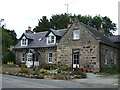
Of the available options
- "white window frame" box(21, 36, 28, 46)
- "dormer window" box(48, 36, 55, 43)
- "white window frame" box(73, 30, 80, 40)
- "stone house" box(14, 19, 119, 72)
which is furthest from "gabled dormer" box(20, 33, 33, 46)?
"white window frame" box(73, 30, 80, 40)

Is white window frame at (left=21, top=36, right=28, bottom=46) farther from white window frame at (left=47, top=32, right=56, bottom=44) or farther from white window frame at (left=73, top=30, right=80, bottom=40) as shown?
white window frame at (left=73, top=30, right=80, bottom=40)

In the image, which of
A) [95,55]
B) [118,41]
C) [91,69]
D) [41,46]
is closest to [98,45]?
[95,55]

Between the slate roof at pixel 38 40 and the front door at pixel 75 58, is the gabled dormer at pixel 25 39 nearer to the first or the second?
the slate roof at pixel 38 40

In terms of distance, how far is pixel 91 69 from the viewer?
25797mm

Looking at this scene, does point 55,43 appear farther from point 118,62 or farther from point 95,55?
point 118,62

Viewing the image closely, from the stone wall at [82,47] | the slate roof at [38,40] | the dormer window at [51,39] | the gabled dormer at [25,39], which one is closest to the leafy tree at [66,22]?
the slate roof at [38,40]

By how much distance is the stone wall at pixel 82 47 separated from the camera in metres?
25.8

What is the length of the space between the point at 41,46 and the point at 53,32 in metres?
3.21

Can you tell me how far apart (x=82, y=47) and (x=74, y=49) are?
54.4 inches

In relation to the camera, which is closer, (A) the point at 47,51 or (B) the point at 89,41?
(B) the point at 89,41

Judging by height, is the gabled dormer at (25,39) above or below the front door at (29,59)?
above

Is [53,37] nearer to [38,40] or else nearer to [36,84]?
[38,40]

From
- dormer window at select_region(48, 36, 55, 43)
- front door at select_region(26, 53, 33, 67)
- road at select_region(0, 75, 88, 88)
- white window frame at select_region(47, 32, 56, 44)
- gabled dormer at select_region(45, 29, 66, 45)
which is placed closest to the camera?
road at select_region(0, 75, 88, 88)

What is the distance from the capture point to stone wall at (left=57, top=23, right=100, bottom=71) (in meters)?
25.8
